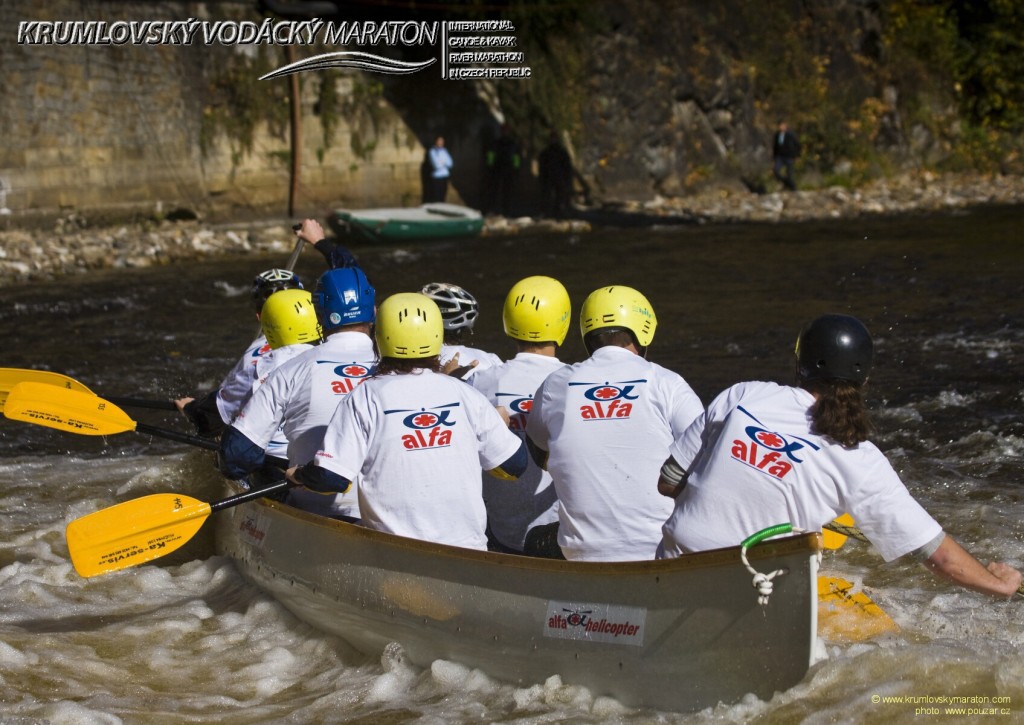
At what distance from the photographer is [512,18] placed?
2658cm

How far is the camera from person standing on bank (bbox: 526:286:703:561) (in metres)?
4.88

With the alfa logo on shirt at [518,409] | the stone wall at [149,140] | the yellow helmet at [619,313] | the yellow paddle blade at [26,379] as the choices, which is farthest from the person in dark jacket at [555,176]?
the yellow helmet at [619,313]

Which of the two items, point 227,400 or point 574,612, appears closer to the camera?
point 574,612

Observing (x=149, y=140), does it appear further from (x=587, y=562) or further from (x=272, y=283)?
(x=587, y=562)

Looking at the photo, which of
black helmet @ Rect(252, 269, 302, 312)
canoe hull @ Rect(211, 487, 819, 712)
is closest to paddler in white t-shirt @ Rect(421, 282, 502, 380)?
canoe hull @ Rect(211, 487, 819, 712)

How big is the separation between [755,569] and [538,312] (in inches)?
76.2

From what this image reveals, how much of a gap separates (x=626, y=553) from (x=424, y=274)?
1384cm

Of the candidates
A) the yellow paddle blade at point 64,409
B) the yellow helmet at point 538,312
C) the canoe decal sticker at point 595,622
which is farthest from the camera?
the yellow paddle blade at point 64,409

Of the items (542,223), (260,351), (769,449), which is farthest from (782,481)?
(542,223)

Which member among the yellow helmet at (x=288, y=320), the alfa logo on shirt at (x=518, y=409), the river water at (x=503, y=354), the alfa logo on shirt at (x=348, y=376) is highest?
the yellow helmet at (x=288, y=320)

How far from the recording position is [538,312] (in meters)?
5.67

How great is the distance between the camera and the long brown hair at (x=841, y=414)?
4.11m

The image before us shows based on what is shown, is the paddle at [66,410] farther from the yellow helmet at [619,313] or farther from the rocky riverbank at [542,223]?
the rocky riverbank at [542,223]

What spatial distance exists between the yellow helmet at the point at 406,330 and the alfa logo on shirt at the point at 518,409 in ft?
1.92
